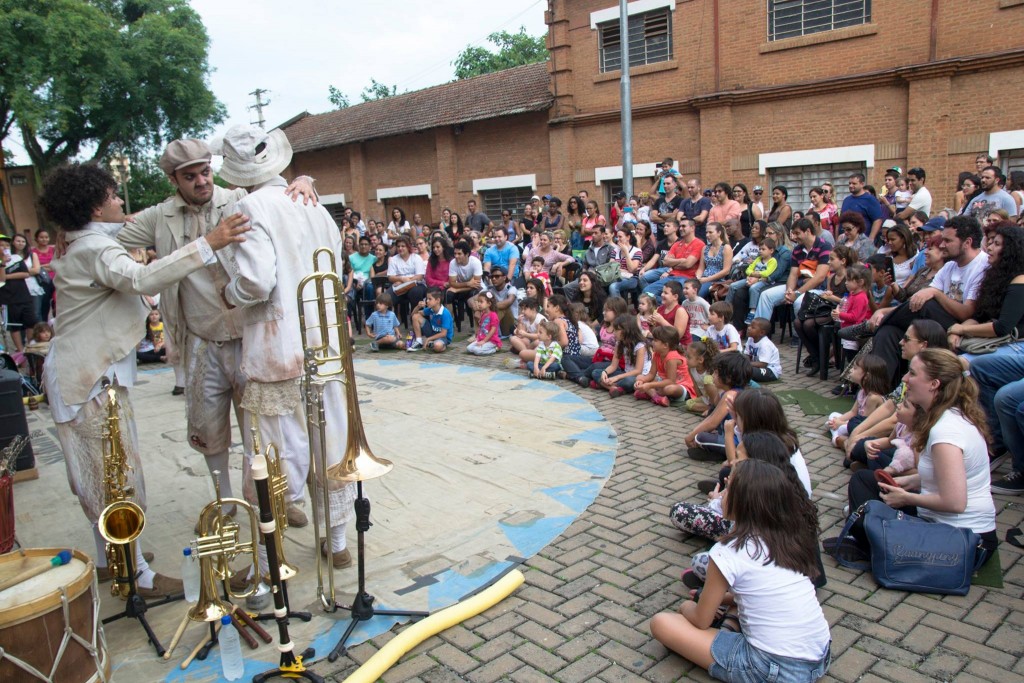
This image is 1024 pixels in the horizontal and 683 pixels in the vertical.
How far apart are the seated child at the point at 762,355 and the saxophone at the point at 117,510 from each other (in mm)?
5932

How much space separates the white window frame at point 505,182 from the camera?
18906mm

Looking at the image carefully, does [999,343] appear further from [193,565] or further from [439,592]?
[193,565]

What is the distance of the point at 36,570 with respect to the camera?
273cm

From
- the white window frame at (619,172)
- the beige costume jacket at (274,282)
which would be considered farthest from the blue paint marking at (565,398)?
the white window frame at (619,172)

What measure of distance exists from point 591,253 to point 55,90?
768 inches

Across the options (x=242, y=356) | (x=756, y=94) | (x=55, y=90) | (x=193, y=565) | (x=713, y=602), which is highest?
(x=55, y=90)

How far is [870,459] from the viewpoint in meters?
4.71

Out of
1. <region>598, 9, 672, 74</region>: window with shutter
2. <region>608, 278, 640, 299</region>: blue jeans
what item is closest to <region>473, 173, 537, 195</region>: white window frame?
<region>598, 9, 672, 74</region>: window with shutter

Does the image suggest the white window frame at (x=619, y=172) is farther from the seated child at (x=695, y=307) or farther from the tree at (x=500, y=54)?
the tree at (x=500, y=54)

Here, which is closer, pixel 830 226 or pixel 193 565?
pixel 193 565

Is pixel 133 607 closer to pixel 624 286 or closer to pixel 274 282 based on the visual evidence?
pixel 274 282

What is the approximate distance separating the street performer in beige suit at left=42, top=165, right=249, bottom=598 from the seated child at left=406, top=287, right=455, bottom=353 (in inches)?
278

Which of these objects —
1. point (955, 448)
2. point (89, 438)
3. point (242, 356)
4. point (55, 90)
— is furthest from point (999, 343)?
point (55, 90)

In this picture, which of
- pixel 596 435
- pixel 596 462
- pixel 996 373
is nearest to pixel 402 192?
pixel 596 435
